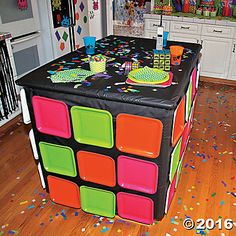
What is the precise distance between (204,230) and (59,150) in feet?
3.52

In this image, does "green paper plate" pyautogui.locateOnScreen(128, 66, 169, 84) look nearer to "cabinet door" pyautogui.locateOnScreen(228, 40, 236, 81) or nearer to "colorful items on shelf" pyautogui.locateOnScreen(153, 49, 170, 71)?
"colorful items on shelf" pyautogui.locateOnScreen(153, 49, 170, 71)

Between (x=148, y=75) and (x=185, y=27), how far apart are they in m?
2.67

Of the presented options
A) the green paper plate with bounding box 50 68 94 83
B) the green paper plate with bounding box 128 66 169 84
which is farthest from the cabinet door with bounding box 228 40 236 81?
the green paper plate with bounding box 50 68 94 83

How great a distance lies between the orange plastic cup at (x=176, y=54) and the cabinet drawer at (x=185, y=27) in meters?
2.29

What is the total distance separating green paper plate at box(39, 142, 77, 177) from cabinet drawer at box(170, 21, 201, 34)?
117 inches

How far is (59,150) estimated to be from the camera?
1.75 m

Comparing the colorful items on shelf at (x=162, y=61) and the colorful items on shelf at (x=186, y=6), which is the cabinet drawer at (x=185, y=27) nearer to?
the colorful items on shelf at (x=186, y=6)

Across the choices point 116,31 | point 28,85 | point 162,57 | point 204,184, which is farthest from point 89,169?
point 116,31

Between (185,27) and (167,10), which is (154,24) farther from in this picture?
(185,27)

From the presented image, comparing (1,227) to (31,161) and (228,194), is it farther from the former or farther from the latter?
(228,194)

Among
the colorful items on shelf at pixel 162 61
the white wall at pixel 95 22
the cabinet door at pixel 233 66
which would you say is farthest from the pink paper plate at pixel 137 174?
the white wall at pixel 95 22

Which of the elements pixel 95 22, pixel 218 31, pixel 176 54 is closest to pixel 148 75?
pixel 176 54

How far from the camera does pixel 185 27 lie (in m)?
Answer: 3.96

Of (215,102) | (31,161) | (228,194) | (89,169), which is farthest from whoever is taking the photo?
(215,102)
